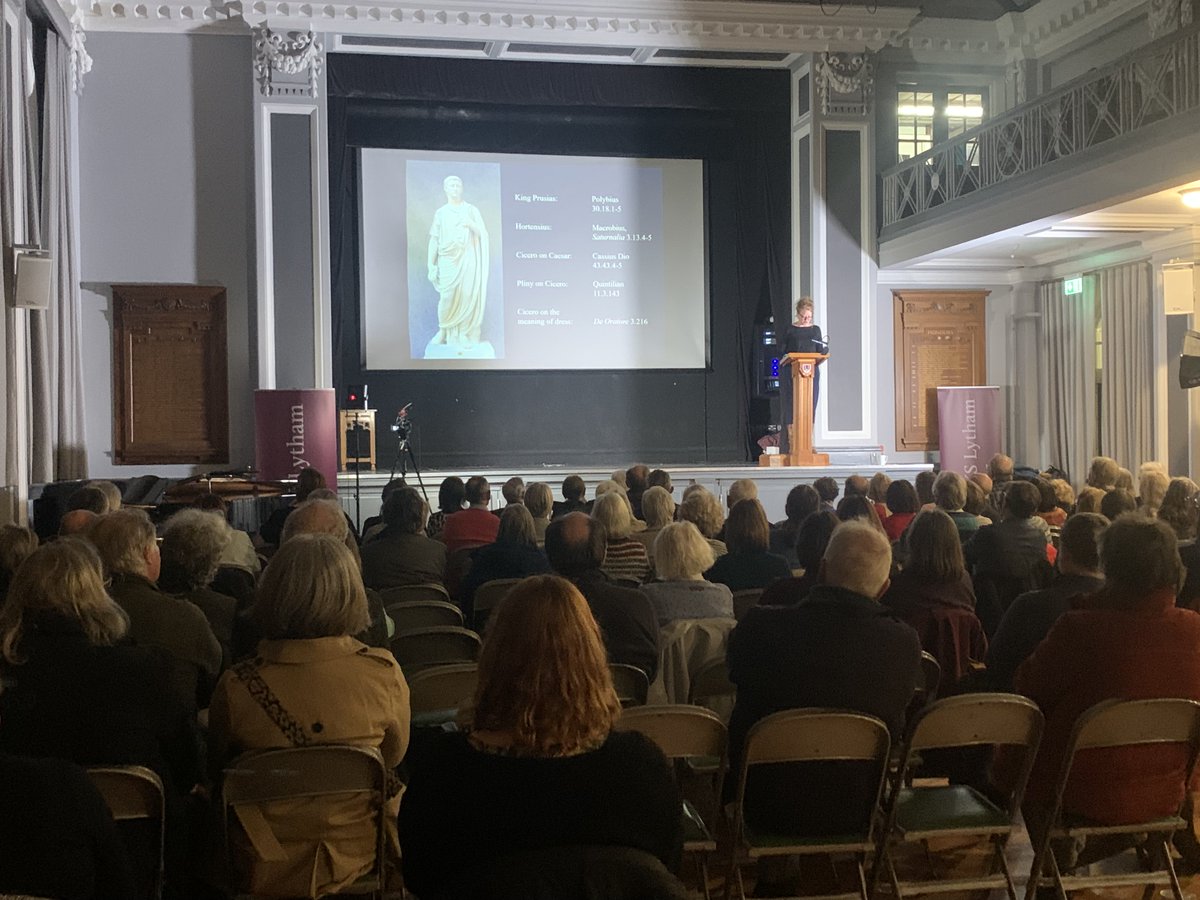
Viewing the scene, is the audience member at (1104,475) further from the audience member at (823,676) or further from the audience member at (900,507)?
the audience member at (823,676)

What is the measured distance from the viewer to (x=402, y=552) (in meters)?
5.34

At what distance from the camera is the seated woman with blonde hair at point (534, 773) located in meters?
1.88

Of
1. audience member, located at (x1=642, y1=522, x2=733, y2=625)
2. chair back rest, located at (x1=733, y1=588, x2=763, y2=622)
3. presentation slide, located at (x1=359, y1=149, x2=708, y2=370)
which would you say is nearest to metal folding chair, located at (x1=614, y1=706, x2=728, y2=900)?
audience member, located at (x1=642, y1=522, x2=733, y2=625)

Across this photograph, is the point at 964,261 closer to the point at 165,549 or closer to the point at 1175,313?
the point at 1175,313

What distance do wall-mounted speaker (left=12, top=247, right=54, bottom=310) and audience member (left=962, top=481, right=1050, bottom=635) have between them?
6.50 meters

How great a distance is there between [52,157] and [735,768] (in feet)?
29.7

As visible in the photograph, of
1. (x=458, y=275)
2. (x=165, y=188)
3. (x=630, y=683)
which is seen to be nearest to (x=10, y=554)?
(x=630, y=683)

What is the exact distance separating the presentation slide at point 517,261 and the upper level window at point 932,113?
8.84ft

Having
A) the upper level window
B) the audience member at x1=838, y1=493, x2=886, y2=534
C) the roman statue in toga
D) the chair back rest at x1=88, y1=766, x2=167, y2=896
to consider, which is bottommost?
the chair back rest at x1=88, y1=766, x2=167, y2=896

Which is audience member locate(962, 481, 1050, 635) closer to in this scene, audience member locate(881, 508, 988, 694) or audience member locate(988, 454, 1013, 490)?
audience member locate(881, 508, 988, 694)

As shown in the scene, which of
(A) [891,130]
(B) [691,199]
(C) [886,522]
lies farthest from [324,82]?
(C) [886,522]

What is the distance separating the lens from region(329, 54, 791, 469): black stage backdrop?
12.0m

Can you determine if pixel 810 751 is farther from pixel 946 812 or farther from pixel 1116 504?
pixel 1116 504

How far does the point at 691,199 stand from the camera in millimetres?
12805
